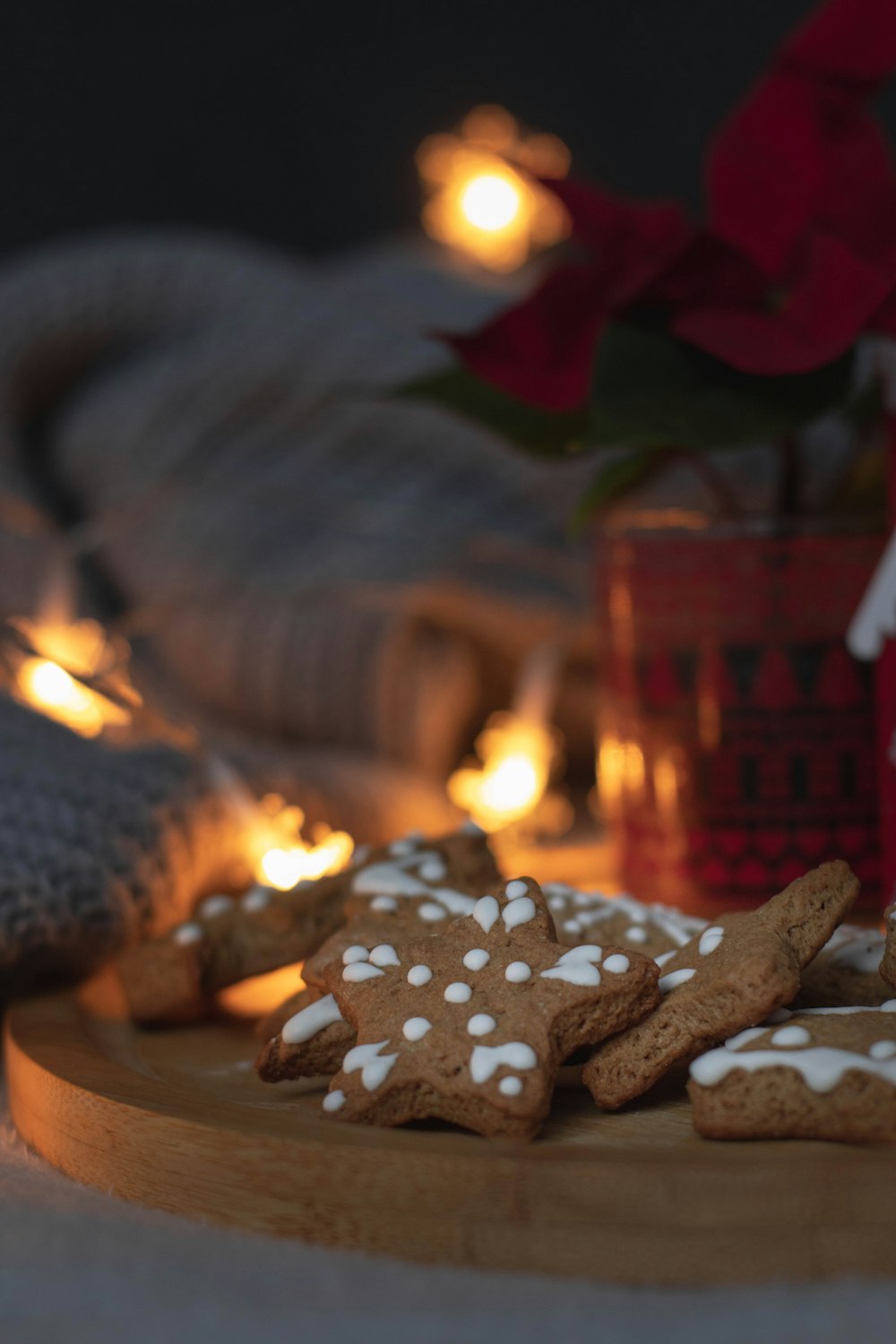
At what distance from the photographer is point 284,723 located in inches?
32.0

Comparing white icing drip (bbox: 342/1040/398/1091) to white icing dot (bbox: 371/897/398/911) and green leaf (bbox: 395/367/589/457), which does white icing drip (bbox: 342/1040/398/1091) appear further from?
green leaf (bbox: 395/367/589/457)

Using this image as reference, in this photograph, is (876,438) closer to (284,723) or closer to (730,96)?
(284,723)

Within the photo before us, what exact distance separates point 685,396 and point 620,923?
190 mm

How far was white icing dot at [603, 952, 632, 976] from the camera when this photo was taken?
1.11ft

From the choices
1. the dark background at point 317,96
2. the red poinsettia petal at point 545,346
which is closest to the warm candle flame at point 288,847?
the red poinsettia petal at point 545,346

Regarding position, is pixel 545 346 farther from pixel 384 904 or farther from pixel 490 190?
pixel 490 190

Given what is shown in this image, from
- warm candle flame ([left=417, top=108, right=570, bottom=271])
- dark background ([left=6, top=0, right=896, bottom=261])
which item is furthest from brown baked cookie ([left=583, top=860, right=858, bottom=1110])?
dark background ([left=6, top=0, right=896, bottom=261])

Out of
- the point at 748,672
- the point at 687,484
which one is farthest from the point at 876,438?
the point at 748,672

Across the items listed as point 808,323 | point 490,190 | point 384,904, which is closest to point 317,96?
point 490,190

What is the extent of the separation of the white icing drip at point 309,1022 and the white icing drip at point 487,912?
0.04m

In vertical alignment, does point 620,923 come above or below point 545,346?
below

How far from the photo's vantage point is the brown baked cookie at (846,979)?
14.7 inches

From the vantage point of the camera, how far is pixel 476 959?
357 millimetres

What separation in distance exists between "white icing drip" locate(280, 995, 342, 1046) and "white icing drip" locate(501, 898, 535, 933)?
51 mm
